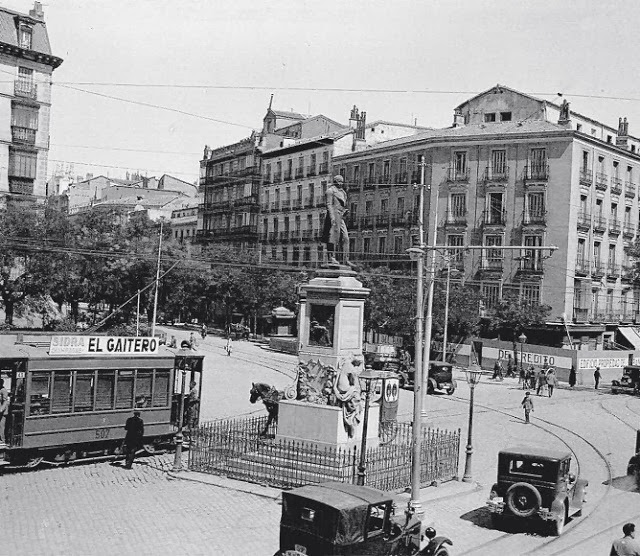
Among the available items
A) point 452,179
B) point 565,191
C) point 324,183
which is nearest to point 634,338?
point 565,191

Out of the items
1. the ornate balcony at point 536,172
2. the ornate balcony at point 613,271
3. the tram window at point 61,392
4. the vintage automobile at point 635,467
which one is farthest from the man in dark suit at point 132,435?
the ornate balcony at point 613,271

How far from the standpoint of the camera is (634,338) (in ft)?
187

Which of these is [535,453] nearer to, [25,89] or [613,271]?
[613,271]

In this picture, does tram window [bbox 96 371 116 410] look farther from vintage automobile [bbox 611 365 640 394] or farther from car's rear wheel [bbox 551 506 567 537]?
vintage automobile [bbox 611 365 640 394]

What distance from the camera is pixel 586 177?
53781 millimetres

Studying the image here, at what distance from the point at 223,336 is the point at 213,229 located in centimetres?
2614

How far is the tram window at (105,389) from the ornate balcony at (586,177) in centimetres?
4186

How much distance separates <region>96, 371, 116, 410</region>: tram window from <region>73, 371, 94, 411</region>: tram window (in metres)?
0.19

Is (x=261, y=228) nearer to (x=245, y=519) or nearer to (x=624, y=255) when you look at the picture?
(x=624, y=255)

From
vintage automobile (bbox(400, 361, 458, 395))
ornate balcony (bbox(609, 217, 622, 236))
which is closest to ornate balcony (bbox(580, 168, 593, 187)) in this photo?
ornate balcony (bbox(609, 217, 622, 236))

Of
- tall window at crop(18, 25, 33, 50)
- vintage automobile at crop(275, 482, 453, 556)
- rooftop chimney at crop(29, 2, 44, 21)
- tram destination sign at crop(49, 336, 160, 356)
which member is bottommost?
vintage automobile at crop(275, 482, 453, 556)

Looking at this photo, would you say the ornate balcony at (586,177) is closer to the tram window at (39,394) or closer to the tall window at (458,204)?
the tall window at (458,204)

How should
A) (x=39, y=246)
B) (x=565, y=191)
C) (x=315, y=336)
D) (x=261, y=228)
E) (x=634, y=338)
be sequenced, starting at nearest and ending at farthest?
1. (x=315, y=336)
2. (x=39, y=246)
3. (x=565, y=191)
4. (x=634, y=338)
5. (x=261, y=228)

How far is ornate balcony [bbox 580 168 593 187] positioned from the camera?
53.4 metres
